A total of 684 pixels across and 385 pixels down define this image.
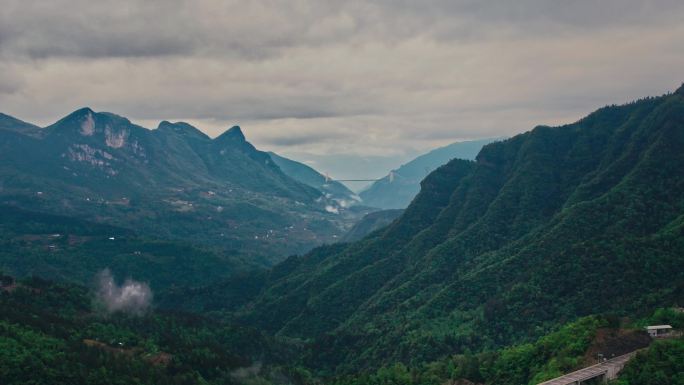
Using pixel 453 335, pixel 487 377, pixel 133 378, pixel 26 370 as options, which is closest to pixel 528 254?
pixel 453 335

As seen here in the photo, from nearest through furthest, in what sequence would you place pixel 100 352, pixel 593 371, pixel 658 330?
pixel 593 371 → pixel 658 330 → pixel 100 352

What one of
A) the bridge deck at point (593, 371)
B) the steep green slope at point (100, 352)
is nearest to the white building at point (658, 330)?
the bridge deck at point (593, 371)

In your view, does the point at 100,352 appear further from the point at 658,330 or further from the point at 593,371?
the point at 658,330

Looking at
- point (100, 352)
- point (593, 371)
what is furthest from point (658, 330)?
point (100, 352)

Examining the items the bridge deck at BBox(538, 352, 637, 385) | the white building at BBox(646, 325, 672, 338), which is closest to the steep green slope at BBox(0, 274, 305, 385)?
the bridge deck at BBox(538, 352, 637, 385)

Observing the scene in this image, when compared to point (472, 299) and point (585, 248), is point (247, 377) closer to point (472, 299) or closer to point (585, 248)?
point (472, 299)

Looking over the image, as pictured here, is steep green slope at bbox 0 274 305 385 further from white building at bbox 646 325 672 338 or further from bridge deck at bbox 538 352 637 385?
white building at bbox 646 325 672 338

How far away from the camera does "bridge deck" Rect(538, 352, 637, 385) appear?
9988 centimetres

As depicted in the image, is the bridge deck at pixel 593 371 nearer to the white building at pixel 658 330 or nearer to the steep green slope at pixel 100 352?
the white building at pixel 658 330

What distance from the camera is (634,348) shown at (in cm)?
11194

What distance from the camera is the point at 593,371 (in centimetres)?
10281

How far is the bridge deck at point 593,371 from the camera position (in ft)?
328

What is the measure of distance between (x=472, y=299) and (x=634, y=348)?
Answer: 87.6m

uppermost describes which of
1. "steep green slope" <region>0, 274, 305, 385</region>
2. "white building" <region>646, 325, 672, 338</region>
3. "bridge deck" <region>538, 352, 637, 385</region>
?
"white building" <region>646, 325, 672, 338</region>
